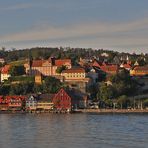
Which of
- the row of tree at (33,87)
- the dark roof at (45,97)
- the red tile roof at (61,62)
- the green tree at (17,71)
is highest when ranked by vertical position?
the red tile roof at (61,62)

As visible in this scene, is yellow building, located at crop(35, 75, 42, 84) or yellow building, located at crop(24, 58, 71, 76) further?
yellow building, located at crop(24, 58, 71, 76)

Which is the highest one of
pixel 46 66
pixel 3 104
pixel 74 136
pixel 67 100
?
pixel 46 66

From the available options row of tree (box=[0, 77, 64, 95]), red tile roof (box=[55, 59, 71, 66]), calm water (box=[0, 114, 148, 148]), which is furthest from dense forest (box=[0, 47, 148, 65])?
calm water (box=[0, 114, 148, 148])

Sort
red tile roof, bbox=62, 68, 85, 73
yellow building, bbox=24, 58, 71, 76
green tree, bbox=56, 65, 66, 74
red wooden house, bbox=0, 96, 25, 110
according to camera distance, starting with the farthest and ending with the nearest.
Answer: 1. yellow building, bbox=24, 58, 71, 76
2. green tree, bbox=56, 65, 66, 74
3. red tile roof, bbox=62, 68, 85, 73
4. red wooden house, bbox=0, 96, 25, 110

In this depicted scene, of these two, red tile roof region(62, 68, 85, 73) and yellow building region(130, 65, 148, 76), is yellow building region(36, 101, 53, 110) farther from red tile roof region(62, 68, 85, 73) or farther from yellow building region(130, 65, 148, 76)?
yellow building region(130, 65, 148, 76)

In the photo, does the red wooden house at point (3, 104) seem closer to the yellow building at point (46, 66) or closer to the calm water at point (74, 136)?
the yellow building at point (46, 66)

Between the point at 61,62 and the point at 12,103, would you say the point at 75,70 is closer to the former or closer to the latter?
the point at 61,62

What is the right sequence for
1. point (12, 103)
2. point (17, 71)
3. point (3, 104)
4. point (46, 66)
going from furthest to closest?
point (46, 66)
point (17, 71)
point (3, 104)
point (12, 103)

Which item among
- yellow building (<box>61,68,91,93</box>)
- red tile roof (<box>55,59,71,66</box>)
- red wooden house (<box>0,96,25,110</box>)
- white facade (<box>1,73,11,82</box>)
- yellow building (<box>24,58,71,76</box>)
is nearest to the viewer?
red wooden house (<box>0,96,25,110</box>)

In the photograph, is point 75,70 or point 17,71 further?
point 17,71

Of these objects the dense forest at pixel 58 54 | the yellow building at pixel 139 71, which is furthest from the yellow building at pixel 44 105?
the dense forest at pixel 58 54

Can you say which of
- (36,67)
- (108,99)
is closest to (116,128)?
(108,99)

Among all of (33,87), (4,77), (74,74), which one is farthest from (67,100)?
(4,77)

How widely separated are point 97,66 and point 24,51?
24374mm
